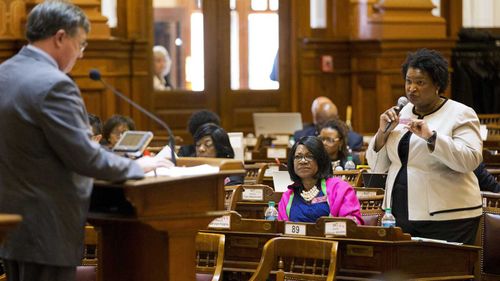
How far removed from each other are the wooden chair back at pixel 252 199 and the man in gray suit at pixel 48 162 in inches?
140

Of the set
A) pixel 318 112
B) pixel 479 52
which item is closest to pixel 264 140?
pixel 318 112

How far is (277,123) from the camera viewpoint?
43.4 ft

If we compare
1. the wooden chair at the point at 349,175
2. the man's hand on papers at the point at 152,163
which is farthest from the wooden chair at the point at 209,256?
the wooden chair at the point at 349,175

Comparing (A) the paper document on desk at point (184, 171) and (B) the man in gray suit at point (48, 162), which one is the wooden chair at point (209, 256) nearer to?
(A) the paper document on desk at point (184, 171)

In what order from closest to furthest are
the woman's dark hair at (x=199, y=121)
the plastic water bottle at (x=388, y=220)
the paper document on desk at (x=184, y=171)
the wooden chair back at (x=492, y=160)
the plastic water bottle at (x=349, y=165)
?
1. the paper document on desk at (x=184, y=171)
2. the plastic water bottle at (x=388, y=220)
3. the plastic water bottle at (x=349, y=165)
4. the wooden chair back at (x=492, y=160)
5. the woman's dark hair at (x=199, y=121)

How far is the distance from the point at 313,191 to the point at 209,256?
3.45ft

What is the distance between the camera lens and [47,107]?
396cm

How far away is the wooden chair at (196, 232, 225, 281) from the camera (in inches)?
224

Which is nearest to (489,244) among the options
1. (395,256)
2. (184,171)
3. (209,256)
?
(395,256)

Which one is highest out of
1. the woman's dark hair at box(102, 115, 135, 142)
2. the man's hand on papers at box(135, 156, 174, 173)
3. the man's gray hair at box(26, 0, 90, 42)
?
the man's gray hair at box(26, 0, 90, 42)

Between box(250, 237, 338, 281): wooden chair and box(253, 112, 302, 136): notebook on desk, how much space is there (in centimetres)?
718

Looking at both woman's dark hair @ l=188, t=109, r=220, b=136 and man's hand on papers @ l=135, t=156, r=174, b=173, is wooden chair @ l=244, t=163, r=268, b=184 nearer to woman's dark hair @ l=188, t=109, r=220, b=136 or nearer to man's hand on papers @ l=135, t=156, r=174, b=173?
woman's dark hair @ l=188, t=109, r=220, b=136

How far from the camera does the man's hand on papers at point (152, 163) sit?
417cm

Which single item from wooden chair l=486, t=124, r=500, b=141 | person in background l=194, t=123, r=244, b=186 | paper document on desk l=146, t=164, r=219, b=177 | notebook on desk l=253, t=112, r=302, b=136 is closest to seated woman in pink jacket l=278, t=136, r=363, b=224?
person in background l=194, t=123, r=244, b=186
